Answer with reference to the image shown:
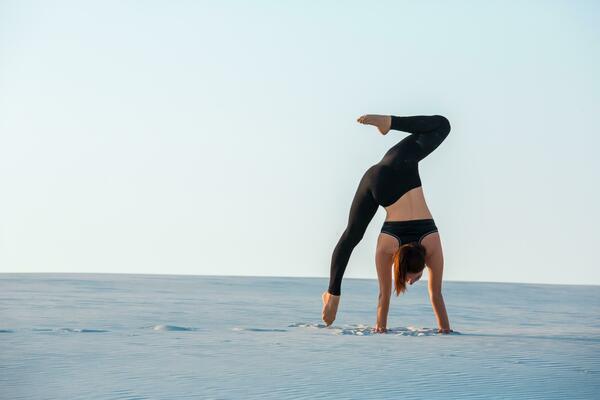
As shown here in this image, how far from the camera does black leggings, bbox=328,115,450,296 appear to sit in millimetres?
7055

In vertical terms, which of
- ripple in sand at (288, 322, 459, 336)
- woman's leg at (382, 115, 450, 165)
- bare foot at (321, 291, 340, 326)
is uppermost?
woman's leg at (382, 115, 450, 165)

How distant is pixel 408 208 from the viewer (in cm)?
705

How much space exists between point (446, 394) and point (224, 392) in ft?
3.76

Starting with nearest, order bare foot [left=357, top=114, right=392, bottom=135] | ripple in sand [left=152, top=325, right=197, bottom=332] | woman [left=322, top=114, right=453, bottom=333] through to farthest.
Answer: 1. bare foot [left=357, top=114, right=392, bottom=135]
2. woman [left=322, top=114, right=453, bottom=333]
3. ripple in sand [left=152, top=325, right=197, bottom=332]

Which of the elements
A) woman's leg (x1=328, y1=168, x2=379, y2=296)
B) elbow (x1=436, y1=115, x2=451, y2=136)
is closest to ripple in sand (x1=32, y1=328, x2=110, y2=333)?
woman's leg (x1=328, y1=168, x2=379, y2=296)

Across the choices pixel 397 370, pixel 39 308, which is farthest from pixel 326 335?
pixel 39 308

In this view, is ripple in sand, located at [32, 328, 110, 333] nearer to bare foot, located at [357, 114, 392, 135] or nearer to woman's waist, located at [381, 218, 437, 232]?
woman's waist, located at [381, 218, 437, 232]

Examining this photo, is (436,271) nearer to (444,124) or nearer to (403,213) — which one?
(403,213)

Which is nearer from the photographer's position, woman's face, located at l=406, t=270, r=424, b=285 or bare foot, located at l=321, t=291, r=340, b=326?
woman's face, located at l=406, t=270, r=424, b=285

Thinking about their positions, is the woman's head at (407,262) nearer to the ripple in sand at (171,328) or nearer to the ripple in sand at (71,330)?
the ripple in sand at (171,328)

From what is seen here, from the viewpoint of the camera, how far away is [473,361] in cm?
549

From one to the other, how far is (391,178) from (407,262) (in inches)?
28.6

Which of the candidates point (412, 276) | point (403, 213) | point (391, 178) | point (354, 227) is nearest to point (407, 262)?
point (412, 276)

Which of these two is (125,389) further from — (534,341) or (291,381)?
(534,341)
